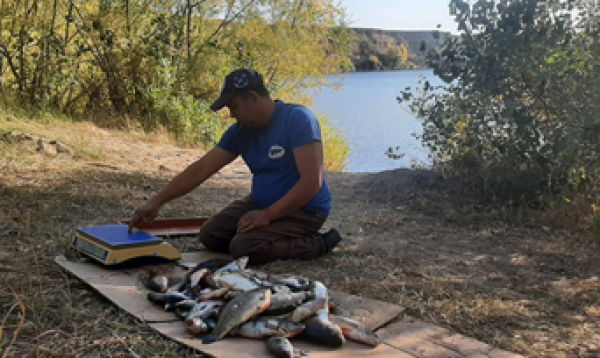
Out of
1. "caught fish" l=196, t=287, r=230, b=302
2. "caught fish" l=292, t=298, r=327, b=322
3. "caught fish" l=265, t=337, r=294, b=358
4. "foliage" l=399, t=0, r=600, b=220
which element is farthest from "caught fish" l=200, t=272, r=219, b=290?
"foliage" l=399, t=0, r=600, b=220

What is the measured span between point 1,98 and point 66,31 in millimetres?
1734

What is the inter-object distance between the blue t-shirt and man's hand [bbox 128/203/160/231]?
2.03ft

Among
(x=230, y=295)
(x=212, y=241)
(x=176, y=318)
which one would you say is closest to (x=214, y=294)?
(x=230, y=295)

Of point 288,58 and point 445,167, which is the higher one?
point 288,58

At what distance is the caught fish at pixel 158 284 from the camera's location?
285 cm

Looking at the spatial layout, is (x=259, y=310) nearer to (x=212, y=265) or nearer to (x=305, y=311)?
(x=305, y=311)

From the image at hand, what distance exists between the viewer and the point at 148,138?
946cm

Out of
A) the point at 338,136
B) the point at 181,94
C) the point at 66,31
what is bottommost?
the point at 338,136

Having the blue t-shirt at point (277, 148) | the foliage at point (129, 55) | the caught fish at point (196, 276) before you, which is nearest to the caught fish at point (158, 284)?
the caught fish at point (196, 276)

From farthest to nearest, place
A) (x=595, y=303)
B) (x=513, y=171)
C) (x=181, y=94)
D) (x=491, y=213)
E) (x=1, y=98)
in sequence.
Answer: (x=181, y=94) → (x=1, y=98) → (x=513, y=171) → (x=491, y=213) → (x=595, y=303)

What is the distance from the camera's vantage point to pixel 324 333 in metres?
2.24

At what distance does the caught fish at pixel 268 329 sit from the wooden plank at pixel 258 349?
3 cm

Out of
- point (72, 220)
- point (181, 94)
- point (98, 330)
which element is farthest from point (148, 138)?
point (98, 330)

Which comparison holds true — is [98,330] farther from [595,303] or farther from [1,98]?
[1,98]
